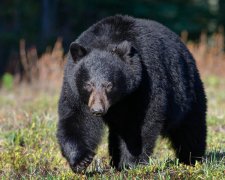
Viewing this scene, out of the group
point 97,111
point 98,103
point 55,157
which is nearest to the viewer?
point 97,111

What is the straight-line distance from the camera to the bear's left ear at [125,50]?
546 centimetres

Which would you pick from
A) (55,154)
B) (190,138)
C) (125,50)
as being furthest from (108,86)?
(55,154)

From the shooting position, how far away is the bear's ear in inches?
214

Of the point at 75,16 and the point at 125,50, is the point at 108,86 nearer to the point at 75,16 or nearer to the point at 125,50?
the point at 125,50

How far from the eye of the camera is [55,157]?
6586 mm

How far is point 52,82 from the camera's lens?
576 inches

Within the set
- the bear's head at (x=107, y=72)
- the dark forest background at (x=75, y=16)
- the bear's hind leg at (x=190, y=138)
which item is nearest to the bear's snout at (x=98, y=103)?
the bear's head at (x=107, y=72)

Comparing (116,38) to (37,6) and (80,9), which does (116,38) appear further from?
(37,6)

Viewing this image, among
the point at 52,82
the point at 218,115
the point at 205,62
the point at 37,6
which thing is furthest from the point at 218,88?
the point at 37,6

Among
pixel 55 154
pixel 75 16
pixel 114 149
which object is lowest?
pixel 75 16

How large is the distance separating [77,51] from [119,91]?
0.52 m

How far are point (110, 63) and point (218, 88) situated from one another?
8743mm

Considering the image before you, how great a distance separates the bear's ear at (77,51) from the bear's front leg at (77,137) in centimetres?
46

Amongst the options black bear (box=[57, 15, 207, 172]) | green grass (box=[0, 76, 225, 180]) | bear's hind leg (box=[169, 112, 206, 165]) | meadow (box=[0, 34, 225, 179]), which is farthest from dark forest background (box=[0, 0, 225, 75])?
black bear (box=[57, 15, 207, 172])
